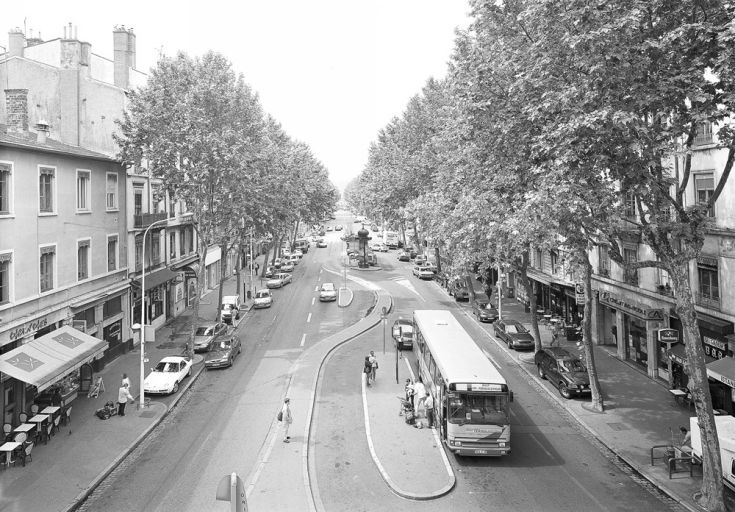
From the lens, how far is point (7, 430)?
20.7 meters

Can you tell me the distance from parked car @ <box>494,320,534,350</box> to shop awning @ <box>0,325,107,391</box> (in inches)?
959

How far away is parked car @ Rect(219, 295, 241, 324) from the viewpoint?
1708 inches

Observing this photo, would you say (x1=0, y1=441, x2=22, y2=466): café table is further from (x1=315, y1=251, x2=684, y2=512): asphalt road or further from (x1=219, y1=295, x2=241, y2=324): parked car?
(x1=219, y1=295, x2=241, y2=324): parked car

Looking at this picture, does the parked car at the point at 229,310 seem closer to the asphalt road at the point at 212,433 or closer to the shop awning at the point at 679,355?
the asphalt road at the point at 212,433

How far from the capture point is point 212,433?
72.3ft

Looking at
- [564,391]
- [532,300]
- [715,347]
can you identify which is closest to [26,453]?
[564,391]

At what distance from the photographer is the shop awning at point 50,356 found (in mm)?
20484

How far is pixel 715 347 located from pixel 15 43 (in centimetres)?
4381

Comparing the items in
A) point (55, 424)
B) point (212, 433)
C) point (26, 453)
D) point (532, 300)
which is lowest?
point (212, 433)

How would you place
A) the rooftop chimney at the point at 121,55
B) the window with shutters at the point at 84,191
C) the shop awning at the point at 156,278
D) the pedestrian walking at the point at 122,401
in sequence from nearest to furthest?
the pedestrian walking at the point at 122,401
the window with shutters at the point at 84,191
the shop awning at the point at 156,278
the rooftop chimney at the point at 121,55

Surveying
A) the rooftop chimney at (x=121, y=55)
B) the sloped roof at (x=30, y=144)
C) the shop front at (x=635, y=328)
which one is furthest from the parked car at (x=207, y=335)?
the shop front at (x=635, y=328)

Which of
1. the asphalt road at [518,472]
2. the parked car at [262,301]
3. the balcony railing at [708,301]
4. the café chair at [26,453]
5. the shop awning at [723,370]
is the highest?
the balcony railing at [708,301]

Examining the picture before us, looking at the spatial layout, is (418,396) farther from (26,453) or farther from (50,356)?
(50,356)

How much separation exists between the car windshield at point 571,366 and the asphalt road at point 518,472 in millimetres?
1740
